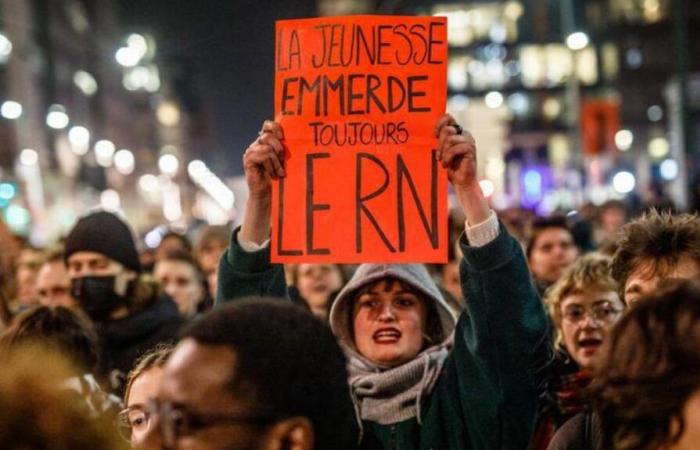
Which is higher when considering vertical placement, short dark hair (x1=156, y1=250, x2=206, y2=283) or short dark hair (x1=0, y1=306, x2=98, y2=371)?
short dark hair (x1=156, y1=250, x2=206, y2=283)

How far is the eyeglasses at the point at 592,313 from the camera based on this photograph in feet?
20.1

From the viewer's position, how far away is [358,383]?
479 centimetres

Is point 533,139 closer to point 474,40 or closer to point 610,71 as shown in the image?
point 474,40

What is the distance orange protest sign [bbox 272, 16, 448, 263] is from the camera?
4.68m

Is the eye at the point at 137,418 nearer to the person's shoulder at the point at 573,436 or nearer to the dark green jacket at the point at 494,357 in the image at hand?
the dark green jacket at the point at 494,357

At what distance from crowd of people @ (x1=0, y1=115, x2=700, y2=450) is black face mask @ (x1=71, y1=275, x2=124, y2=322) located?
0.4 inches

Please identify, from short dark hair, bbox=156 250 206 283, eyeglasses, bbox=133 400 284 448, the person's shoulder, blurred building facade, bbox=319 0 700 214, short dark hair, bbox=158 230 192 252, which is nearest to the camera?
eyeglasses, bbox=133 400 284 448

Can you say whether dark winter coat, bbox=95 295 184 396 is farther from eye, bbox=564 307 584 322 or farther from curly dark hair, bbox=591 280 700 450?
curly dark hair, bbox=591 280 700 450

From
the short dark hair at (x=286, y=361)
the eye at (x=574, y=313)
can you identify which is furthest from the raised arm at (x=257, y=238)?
the eye at (x=574, y=313)

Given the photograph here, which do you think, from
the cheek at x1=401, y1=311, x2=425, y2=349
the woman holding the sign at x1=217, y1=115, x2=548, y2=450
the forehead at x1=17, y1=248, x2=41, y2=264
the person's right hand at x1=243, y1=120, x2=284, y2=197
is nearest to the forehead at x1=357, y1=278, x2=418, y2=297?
the woman holding the sign at x1=217, y1=115, x2=548, y2=450

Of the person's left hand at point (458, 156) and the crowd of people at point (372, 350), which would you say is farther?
the person's left hand at point (458, 156)

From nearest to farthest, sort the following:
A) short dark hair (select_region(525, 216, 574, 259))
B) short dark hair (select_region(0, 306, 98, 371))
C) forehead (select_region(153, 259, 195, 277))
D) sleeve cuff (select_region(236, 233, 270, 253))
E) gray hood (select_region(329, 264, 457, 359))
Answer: sleeve cuff (select_region(236, 233, 270, 253)), gray hood (select_region(329, 264, 457, 359)), short dark hair (select_region(0, 306, 98, 371)), short dark hair (select_region(525, 216, 574, 259)), forehead (select_region(153, 259, 195, 277))

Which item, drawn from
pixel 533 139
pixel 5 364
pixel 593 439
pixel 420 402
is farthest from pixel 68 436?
pixel 533 139

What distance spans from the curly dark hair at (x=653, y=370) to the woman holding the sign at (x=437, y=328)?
1.30 m
